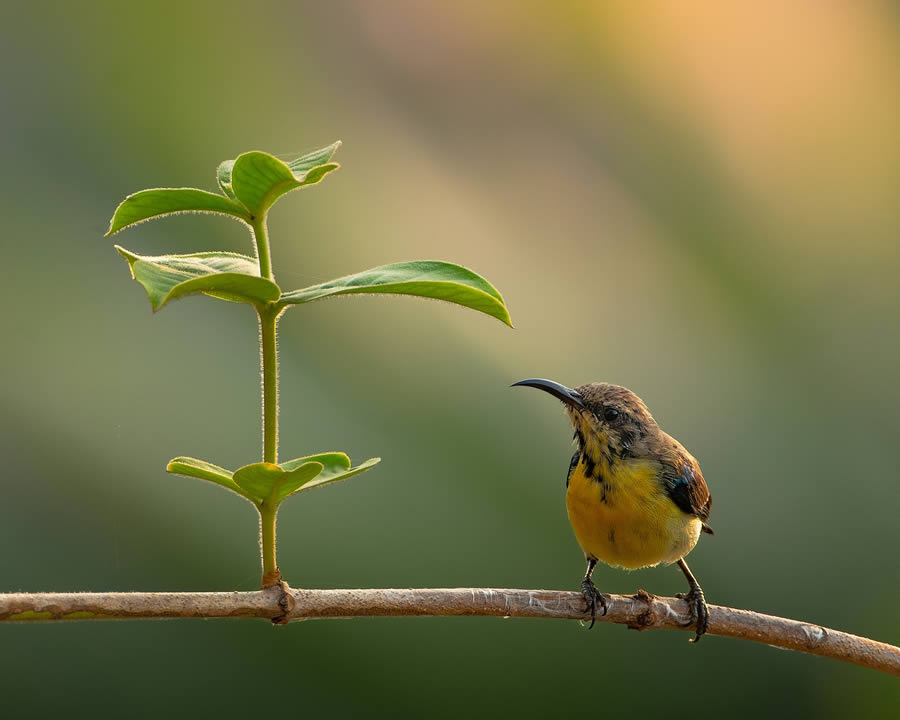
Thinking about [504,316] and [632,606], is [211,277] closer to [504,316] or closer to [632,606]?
[504,316]

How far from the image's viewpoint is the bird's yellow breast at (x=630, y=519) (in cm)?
200

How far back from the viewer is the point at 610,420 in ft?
7.29

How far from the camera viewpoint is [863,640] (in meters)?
1.52

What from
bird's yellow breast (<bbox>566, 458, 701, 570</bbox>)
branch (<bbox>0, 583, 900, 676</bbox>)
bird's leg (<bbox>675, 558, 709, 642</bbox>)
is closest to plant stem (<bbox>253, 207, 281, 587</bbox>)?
branch (<bbox>0, 583, 900, 676</bbox>)

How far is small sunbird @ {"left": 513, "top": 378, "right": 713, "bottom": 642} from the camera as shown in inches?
79.0

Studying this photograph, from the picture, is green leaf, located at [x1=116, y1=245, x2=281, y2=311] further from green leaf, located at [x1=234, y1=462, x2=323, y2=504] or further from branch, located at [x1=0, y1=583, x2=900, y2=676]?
branch, located at [x1=0, y1=583, x2=900, y2=676]

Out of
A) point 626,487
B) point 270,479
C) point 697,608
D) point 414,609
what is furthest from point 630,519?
point 270,479

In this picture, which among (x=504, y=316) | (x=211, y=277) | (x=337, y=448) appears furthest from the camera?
(x=337, y=448)

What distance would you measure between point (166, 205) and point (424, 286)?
0.90 ft

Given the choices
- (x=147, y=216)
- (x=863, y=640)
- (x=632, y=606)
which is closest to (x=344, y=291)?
(x=147, y=216)

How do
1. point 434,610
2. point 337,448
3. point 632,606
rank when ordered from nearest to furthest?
point 434,610, point 632,606, point 337,448

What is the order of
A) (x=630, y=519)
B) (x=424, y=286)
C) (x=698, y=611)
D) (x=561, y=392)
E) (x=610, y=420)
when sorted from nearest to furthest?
1. (x=424, y=286)
2. (x=698, y=611)
3. (x=630, y=519)
4. (x=561, y=392)
5. (x=610, y=420)

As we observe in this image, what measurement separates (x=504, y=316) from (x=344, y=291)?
0.17 metres

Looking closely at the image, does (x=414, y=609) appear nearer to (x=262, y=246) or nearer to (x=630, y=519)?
(x=262, y=246)
